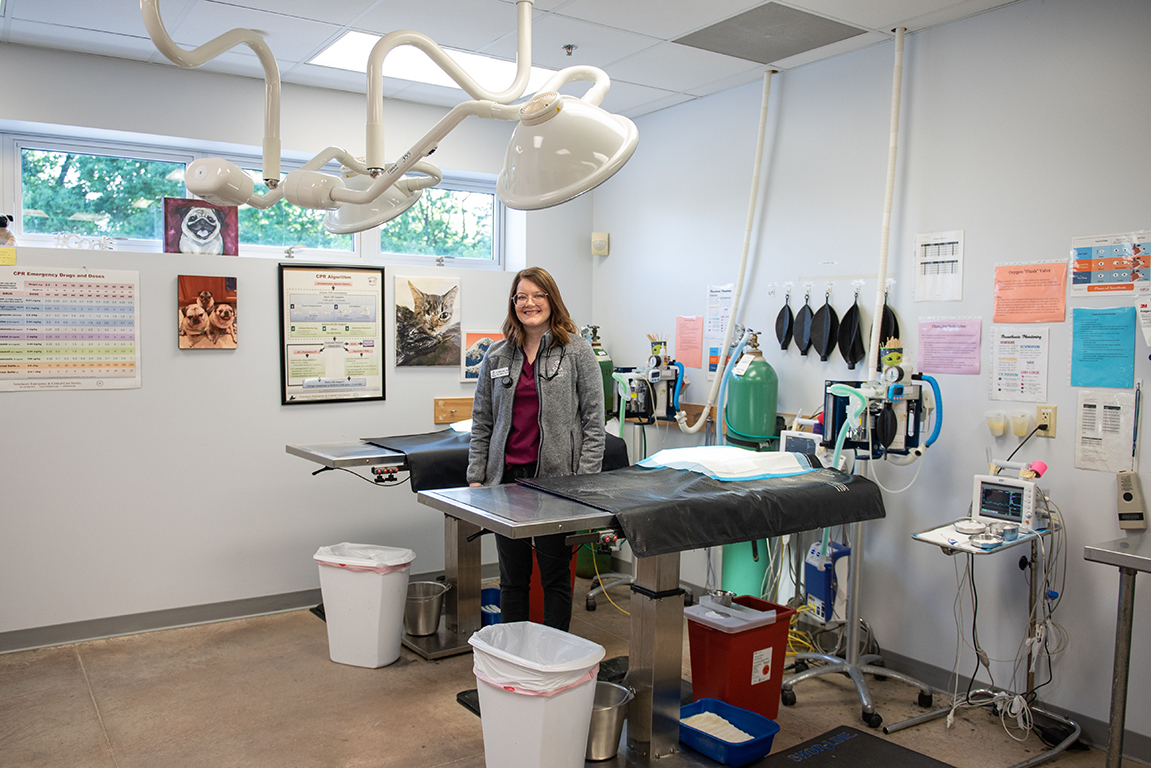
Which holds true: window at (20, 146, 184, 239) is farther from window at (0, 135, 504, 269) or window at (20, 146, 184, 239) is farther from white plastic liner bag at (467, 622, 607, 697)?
white plastic liner bag at (467, 622, 607, 697)

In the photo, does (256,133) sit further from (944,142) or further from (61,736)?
(944,142)

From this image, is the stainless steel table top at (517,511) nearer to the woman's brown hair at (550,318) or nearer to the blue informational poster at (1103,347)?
the woman's brown hair at (550,318)

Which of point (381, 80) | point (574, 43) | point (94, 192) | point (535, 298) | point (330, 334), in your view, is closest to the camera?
point (381, 80)

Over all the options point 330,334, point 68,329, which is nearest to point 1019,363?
point 330,334

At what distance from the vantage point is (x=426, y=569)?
184 inches

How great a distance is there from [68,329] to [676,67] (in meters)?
2.96

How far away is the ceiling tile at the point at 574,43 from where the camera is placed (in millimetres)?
3445

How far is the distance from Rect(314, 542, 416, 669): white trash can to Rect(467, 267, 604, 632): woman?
1.92 ft

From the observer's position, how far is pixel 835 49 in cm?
366

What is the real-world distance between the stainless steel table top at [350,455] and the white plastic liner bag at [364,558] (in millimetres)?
384

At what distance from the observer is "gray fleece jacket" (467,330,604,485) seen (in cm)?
307

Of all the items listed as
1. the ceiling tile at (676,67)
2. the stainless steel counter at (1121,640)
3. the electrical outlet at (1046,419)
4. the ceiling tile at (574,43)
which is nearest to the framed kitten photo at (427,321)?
the ceiling tile at (574,43)

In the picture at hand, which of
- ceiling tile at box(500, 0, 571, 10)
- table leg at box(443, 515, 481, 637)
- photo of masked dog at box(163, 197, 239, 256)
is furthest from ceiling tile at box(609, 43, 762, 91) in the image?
table leg at box(443, 515, 481, 637)

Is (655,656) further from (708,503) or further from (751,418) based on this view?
(751,418)
